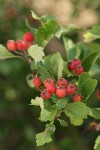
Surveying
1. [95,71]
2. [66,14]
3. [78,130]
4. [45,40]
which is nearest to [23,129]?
[78,130]

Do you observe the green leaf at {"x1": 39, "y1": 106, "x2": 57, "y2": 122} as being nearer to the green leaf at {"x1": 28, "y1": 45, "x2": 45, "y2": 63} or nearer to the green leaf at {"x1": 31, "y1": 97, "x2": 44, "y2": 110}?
the green leaf at {"x1": 31, "y1": 97, "x2": 44, "y2": 110}

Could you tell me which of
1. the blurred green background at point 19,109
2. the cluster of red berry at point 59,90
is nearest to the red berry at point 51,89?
the cluster of red berry at point 59,90

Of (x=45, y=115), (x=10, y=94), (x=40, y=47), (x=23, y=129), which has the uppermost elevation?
(x=40, y=47)

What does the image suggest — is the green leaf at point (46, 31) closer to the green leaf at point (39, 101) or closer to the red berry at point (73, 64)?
the red berry at point (73, 64)

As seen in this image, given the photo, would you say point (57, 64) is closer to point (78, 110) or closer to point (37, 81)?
point (37, 81)

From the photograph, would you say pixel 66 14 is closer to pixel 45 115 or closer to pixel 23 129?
pixel 23 129

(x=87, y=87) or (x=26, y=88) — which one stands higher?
(x=87, y=87)

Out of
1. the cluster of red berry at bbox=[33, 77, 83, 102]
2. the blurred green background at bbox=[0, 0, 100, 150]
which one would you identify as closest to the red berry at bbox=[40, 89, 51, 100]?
the cluster of red berry at bbox=[33, 77, 83, 102]
